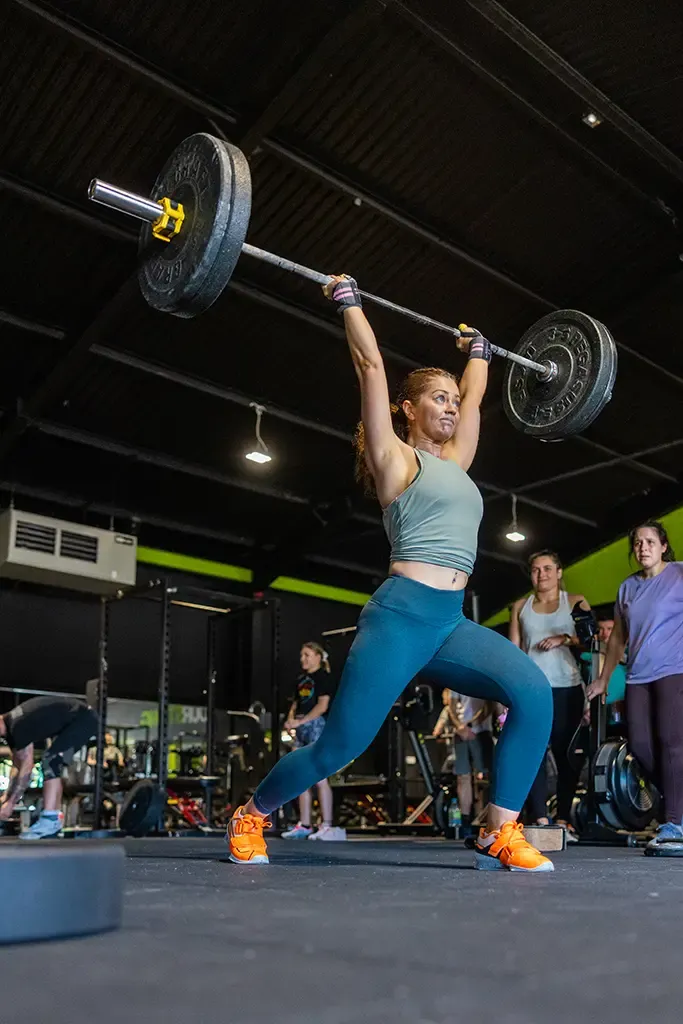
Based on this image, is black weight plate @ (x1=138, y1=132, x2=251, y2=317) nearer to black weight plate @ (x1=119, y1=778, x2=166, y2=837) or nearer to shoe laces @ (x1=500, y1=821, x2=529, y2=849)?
shoe laces @ (x1=500, y1=821, x2=529, y2=849)

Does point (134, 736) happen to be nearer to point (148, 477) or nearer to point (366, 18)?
point (148, 477)

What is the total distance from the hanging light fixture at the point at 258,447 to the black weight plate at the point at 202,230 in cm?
476

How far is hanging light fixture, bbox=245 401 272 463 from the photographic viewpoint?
7.41 m

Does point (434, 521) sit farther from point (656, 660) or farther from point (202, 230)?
point (656, 660)

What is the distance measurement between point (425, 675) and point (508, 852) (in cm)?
41

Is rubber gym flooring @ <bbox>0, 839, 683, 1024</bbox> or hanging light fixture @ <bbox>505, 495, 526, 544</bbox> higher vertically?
hanging light fixture @ <bbox>505, 495, 526, 544</bbox>

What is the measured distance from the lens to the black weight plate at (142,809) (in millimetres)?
6211

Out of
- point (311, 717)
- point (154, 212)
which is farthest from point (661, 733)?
point (311, 717)

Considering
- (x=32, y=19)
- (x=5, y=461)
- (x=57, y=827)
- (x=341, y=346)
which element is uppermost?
(x=32, y=19)

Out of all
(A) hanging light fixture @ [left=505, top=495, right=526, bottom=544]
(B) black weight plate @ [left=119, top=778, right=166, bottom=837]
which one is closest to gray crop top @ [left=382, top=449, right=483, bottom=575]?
(B) black weight plate @ [left=119, top=778, right=166, bottom=837]

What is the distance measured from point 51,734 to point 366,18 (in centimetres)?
391

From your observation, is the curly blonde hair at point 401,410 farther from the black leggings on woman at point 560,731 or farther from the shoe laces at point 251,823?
the black leggings on woman at point 560,731

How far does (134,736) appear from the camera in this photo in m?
9.48

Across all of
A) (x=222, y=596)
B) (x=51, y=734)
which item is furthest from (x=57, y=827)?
(x=222, y=596)
